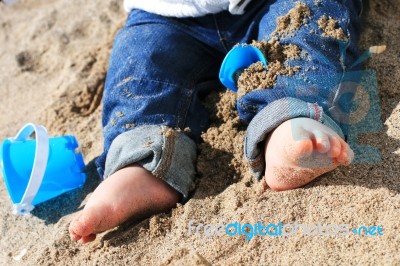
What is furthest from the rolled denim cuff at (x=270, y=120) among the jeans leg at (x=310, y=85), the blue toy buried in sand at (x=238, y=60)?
the blue toy buried in sand at (x=238, y=60)

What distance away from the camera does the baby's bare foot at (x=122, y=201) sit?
50.4 inches

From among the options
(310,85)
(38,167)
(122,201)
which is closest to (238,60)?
(310,85)

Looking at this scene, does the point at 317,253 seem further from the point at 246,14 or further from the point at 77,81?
the point at 77,81

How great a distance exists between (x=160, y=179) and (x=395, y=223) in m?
0.54

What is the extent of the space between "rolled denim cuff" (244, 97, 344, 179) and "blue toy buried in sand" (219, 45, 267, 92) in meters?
0.14

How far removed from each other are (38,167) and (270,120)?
0.62 metres

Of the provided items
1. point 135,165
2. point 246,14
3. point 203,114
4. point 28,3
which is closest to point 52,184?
point 135,165

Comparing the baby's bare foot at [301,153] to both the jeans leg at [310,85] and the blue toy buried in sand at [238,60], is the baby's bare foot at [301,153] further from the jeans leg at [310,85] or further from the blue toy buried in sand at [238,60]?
the blue toy buried in sand at [238,60]

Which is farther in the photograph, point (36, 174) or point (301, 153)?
point (36, 174)

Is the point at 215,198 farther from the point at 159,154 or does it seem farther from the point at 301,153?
the point at 301,153

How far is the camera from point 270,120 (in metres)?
1.24

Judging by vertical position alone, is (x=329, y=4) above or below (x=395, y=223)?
above

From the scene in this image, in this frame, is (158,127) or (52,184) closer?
(158,127)

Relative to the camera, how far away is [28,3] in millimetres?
2436
